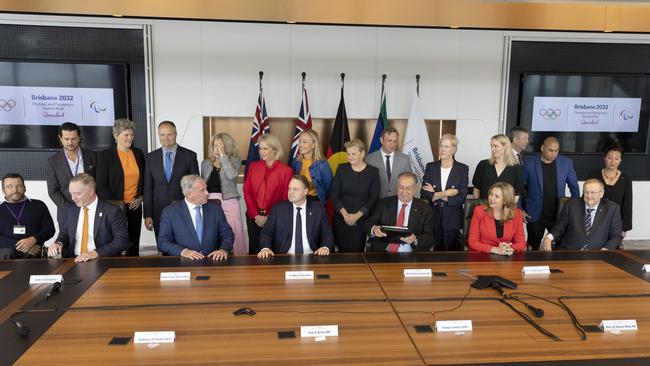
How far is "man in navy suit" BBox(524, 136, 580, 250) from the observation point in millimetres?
4609

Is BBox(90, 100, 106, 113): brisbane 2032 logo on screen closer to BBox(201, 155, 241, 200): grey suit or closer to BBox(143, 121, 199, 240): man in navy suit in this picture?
BBox(143, 121, 199, 240): man in navy suit

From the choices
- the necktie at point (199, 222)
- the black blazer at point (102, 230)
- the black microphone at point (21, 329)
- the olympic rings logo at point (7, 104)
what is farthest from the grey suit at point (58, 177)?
the black microphone at point (21, 329)

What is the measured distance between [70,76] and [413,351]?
5.31 m

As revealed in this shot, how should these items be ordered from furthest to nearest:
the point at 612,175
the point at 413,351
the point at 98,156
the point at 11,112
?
the point at 11,112
the point at 612,175
the point at 98,156
the point at 413,351

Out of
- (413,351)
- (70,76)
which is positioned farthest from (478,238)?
(70,76)

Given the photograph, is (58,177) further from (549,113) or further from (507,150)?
(549,113)

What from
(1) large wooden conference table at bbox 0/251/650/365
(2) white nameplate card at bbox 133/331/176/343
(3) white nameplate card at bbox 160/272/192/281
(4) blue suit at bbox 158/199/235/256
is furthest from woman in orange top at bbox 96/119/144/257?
(2) white nameplate card at bbox 133/331/176/343

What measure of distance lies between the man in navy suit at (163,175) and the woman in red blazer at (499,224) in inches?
96.1

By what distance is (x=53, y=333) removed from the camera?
1.95m

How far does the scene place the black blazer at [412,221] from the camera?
12.0 ft

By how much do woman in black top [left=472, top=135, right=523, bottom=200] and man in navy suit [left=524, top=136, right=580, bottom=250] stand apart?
411mm

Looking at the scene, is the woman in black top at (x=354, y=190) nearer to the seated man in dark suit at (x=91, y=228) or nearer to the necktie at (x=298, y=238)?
the necktie at (x=298, y=238)

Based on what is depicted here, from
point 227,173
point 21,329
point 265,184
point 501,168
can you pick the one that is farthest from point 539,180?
point 21,329

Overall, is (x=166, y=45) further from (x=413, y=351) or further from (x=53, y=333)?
(x=413, y=351)
